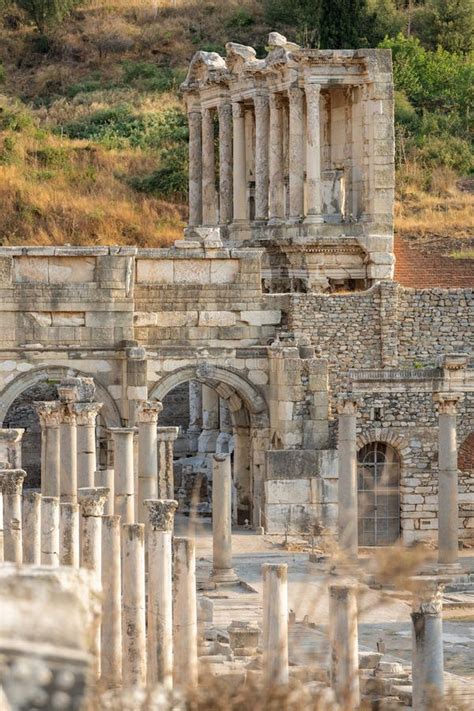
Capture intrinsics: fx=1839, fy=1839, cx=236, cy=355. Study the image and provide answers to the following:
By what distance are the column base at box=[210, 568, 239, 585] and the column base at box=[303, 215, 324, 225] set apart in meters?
15.5

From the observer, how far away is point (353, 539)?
30844 mm

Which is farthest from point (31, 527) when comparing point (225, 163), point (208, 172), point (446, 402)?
point (208, 172)

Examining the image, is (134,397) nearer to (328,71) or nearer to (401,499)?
(401,499)

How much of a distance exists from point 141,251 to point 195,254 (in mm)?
1079

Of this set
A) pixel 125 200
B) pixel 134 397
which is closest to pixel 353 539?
pixel 134 397

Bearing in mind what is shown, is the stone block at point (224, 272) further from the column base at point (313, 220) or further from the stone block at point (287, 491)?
the column base at point (313, 220)

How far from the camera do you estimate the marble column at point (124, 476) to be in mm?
27766

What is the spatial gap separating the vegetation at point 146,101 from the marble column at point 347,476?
15.7 meters

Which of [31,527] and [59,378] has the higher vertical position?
[59,378]

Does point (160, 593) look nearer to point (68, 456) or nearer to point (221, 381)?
point (68, 456)

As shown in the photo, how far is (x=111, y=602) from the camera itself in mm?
20250

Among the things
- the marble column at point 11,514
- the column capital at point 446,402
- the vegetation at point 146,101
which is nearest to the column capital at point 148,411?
the column capital at point 446,402

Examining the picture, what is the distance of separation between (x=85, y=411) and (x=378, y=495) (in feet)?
22.8

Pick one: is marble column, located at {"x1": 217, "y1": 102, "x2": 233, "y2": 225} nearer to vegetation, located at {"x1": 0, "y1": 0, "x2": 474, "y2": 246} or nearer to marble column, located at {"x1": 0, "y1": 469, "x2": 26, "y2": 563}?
vegetation, located at {"x1": 0, "y1": 0, "x2": 474, "y2": 246}
